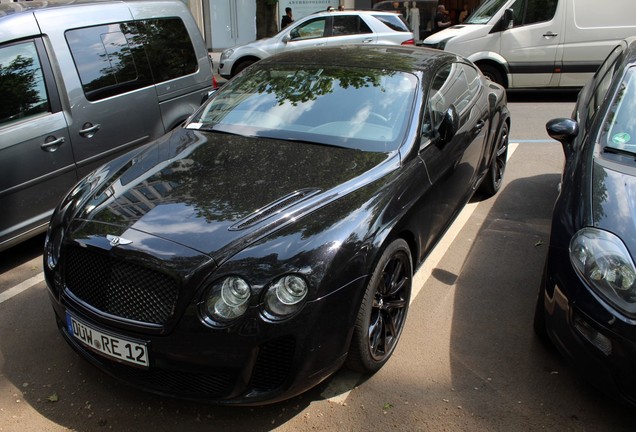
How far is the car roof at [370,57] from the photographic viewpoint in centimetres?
412

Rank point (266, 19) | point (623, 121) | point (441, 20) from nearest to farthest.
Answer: point (623, 121) → point (266, 19) → point (441, 20)

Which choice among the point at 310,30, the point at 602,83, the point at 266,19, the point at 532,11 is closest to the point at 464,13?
the point at 266,19

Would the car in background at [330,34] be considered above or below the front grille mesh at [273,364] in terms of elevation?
above

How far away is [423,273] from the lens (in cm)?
423

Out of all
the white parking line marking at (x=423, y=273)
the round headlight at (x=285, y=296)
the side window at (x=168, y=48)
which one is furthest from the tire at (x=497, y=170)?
the round headlight at (x=285, y=296)

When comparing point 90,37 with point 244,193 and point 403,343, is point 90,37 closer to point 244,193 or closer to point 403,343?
point 244,193

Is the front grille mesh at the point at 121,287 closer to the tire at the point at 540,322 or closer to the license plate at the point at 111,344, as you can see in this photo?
the license plate at the point at 111,344

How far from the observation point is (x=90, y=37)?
4891 millimetres

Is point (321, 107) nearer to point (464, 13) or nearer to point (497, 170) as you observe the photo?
point (497, 170)

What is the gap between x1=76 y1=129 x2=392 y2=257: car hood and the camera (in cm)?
275

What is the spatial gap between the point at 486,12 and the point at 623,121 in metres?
7.42

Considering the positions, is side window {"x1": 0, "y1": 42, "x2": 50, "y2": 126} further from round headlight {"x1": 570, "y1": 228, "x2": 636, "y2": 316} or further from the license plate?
round headlight {"x1": 570, "y1": 228, "x2": 636, "y2": 316}

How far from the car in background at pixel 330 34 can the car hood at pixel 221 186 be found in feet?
27.6

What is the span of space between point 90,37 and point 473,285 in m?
3.60
